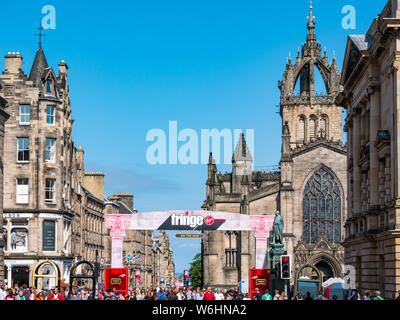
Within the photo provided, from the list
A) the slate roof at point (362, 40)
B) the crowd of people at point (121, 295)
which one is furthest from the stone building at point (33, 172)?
the slate roof at point (362, 40)

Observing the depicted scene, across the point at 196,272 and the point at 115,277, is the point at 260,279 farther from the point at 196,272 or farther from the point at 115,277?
the point at 196,272

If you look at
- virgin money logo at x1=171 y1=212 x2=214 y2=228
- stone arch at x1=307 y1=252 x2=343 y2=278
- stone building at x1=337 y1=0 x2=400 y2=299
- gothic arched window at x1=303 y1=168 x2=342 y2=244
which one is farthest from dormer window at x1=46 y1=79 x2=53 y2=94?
stone arch at x1=307 y1=252 x2=343 y2=278

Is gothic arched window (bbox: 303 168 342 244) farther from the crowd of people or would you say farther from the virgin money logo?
the crowd of people

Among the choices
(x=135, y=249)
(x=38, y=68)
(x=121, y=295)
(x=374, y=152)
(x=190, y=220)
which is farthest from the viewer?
(x=135, y=249)

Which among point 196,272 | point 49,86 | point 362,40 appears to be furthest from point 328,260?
point 196,272

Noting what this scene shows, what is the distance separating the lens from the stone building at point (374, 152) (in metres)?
34.5

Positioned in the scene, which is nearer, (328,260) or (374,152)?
(374,152)

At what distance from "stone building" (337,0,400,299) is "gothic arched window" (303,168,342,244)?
1243 inches

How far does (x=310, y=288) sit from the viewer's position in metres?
54.3

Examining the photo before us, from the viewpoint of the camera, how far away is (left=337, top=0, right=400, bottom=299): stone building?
34.5 meters

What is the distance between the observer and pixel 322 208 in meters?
81.0

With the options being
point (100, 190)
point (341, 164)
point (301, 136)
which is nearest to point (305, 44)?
point (301, 136)

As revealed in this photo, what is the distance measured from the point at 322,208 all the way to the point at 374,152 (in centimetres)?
4206

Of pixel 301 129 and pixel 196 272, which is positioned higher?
pixel 301 129
